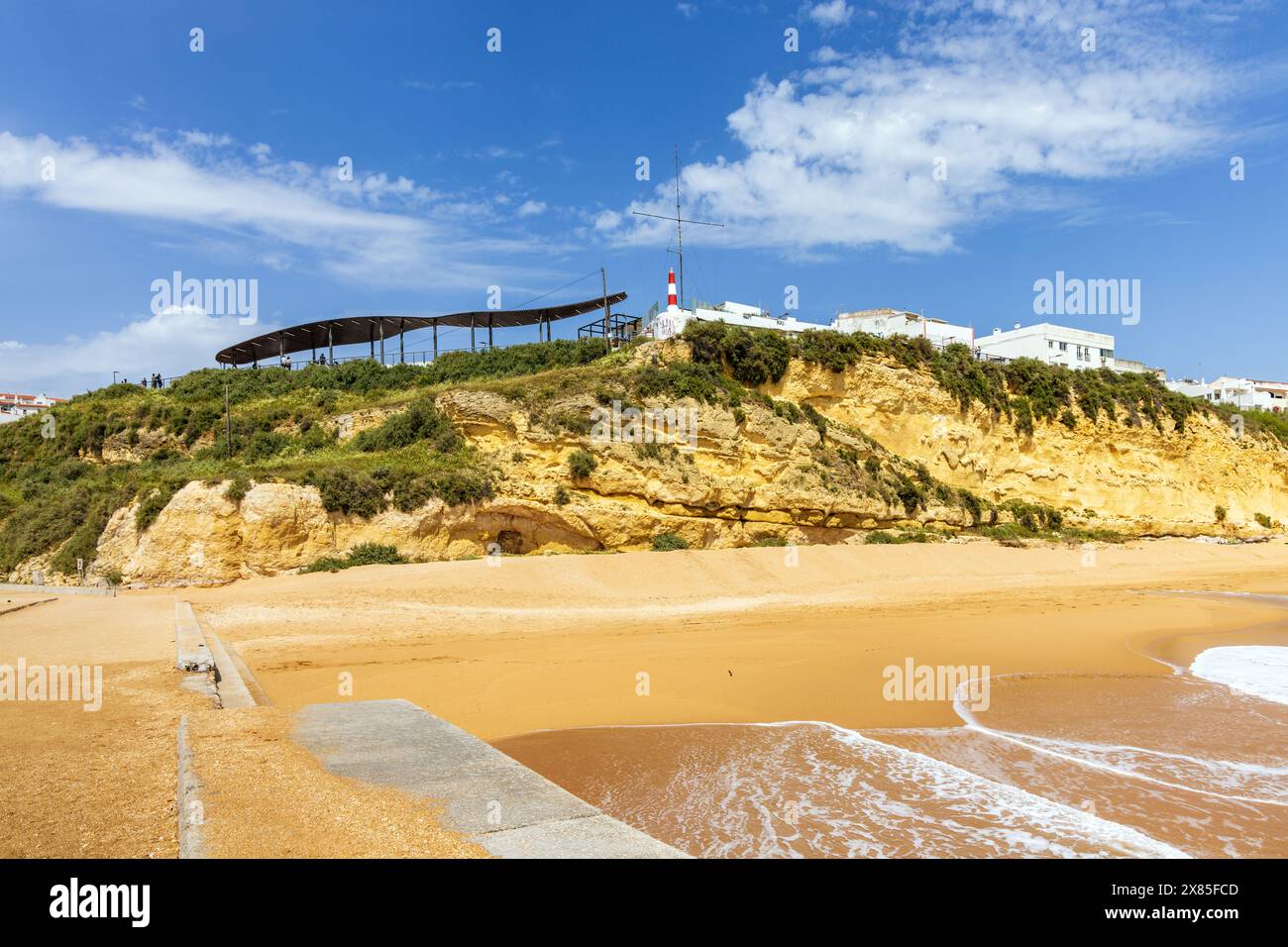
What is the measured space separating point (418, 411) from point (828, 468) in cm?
1438

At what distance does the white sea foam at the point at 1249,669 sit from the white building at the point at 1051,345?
4548 centimetres

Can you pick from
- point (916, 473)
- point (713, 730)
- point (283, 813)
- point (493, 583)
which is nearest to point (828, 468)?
point (916, 473)

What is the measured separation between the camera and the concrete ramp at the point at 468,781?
3.91m

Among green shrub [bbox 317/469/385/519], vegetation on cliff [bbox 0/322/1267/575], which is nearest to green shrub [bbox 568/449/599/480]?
vegetation on cliff [bbox 0/322/1267/575]

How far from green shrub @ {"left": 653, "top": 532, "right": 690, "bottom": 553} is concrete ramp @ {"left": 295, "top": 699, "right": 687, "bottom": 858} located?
16111mm

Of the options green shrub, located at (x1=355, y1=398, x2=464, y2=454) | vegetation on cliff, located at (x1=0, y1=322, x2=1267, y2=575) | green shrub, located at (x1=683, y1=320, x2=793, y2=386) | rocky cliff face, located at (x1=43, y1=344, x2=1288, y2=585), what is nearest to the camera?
rocky cliff face, located at (x1=43, y1=344, x2=1288, y2=585)

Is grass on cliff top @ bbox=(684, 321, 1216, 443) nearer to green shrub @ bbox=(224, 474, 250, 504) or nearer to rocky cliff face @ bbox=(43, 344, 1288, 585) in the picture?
rocky cliff face @ bbox=(43, 344, 1288, 585)

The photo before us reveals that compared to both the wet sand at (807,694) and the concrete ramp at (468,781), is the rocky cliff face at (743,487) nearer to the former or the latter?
the wet sand at (807,694)

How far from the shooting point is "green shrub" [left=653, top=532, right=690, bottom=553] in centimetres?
2320

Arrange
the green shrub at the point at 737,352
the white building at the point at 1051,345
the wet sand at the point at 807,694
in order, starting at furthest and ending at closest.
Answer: the white building at the point at 1051,345
the green shrub at the point at 737,352
the wet sand at the point at 807,694

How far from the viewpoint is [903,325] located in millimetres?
46875

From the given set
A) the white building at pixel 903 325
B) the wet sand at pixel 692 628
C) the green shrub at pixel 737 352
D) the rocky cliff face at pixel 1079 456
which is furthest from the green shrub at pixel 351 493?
the white building at pixel 903 325

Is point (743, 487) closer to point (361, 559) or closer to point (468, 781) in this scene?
point (361, 559)
